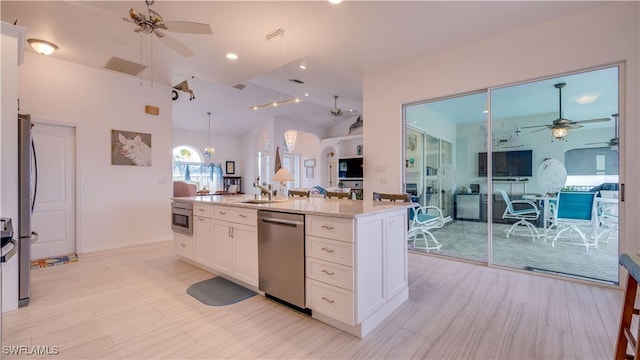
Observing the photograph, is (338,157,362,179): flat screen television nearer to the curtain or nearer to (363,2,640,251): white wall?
(363,2,640,251): white wall

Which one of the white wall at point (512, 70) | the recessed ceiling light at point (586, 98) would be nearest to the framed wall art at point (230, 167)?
the white wall at point (512, 70)

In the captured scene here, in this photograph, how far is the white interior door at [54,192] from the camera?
12.7ft

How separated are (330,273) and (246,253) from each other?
3.39 feet

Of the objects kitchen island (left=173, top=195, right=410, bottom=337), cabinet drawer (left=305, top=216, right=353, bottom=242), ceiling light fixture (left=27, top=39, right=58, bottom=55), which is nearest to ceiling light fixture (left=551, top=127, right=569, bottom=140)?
kitchen island (left=173, top=195, right=410, bottom=337)

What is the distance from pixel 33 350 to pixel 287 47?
3669 millimetres

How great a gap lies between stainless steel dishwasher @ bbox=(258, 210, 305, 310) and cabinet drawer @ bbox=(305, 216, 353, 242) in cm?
9

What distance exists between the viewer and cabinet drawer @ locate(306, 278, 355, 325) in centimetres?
194

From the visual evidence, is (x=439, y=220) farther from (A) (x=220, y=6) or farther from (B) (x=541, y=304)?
(A) (x=220, y=6)

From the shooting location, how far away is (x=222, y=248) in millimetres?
2982

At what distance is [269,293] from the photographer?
249 cm

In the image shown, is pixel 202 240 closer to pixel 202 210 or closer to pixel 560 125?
pixel 202 210

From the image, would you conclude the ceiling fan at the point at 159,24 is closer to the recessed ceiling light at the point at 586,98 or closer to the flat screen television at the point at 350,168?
the recessed ceiling light at the point at 586,98

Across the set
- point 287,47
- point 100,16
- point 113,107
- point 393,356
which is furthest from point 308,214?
point 113,107

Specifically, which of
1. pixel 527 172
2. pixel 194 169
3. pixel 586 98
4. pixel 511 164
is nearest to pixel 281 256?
pixel 511 164
